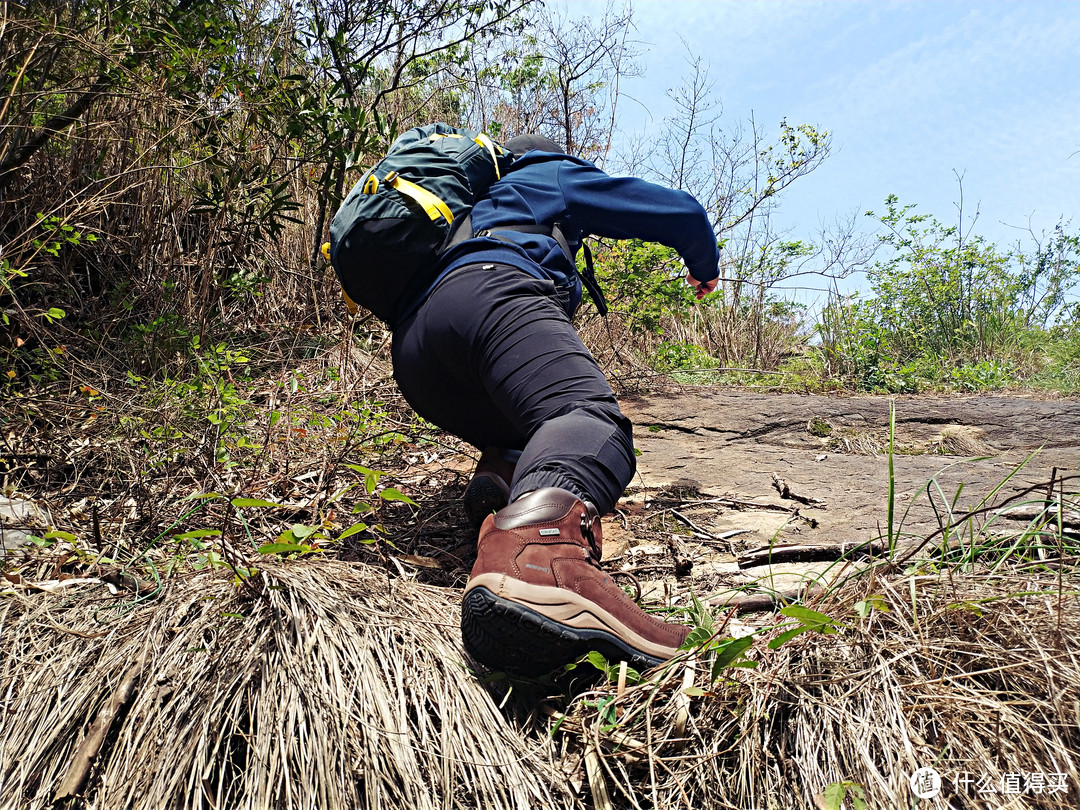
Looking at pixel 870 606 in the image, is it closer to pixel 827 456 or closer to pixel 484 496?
pixel 484 496

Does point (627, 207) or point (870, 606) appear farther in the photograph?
point (627, 207)

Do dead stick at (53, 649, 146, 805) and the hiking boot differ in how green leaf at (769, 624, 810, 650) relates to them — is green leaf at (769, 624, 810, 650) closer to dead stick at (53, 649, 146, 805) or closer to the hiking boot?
the hiking boot

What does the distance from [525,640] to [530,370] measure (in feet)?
2.22

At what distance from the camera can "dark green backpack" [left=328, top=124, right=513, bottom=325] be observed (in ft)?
6.01

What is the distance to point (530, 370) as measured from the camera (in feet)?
5.55

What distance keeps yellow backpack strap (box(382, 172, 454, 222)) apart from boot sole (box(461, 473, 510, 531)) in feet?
2.60

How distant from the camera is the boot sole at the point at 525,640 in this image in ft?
4.14

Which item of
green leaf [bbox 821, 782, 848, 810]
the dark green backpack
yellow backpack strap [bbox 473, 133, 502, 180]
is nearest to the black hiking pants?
the dark green backpack

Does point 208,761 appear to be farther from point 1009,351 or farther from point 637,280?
point 1009,351

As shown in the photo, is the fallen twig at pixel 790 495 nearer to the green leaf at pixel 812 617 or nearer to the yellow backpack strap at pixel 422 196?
the green leaf at pixel 812 617

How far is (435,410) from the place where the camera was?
2.16m

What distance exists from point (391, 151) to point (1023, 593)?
1.91 meters

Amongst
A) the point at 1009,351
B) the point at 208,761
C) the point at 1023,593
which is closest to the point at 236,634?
the point at 208,761

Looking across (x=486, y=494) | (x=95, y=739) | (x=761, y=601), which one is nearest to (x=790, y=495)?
(x=761, y=601)
